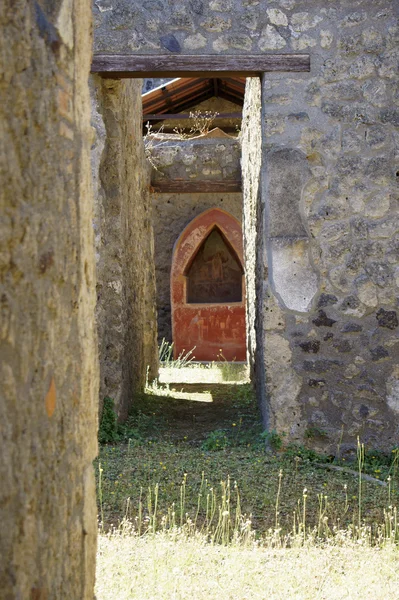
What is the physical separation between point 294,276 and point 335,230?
412 mm

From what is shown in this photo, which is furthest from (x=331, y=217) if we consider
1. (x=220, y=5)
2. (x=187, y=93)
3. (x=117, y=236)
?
(x=187, y=93)

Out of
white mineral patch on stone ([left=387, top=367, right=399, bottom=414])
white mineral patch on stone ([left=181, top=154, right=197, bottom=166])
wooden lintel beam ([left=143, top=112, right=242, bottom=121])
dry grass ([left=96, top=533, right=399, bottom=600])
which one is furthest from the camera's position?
wooden lintel beam ([left=143, top=112, right=242, bottom=121])

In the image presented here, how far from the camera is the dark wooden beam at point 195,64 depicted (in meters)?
4.64

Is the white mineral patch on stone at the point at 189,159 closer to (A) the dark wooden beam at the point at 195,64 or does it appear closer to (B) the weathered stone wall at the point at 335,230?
(A) the dark wooden beam at the point at 195,64

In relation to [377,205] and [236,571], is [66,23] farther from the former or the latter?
[377,205]

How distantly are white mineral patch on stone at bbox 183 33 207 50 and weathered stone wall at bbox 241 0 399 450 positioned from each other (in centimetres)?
51

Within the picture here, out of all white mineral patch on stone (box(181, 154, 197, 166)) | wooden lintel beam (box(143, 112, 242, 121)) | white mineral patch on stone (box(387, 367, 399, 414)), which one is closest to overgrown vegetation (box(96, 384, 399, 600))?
white mineral patch on stone (box(387, 367, 399, 414))

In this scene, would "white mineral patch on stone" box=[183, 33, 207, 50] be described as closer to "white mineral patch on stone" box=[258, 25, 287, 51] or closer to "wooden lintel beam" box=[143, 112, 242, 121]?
"white mineral patch on stone" box=[258, 25, 287, 51]

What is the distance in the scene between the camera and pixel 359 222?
183 inches

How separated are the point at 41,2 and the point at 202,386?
23.4 feet

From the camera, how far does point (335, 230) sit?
4641 mm

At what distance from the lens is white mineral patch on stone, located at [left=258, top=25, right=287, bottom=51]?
4.66m

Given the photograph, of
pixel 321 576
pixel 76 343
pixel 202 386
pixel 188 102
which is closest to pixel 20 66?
pixel 76 343

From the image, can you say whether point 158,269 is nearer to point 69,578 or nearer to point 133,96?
point 133,96
